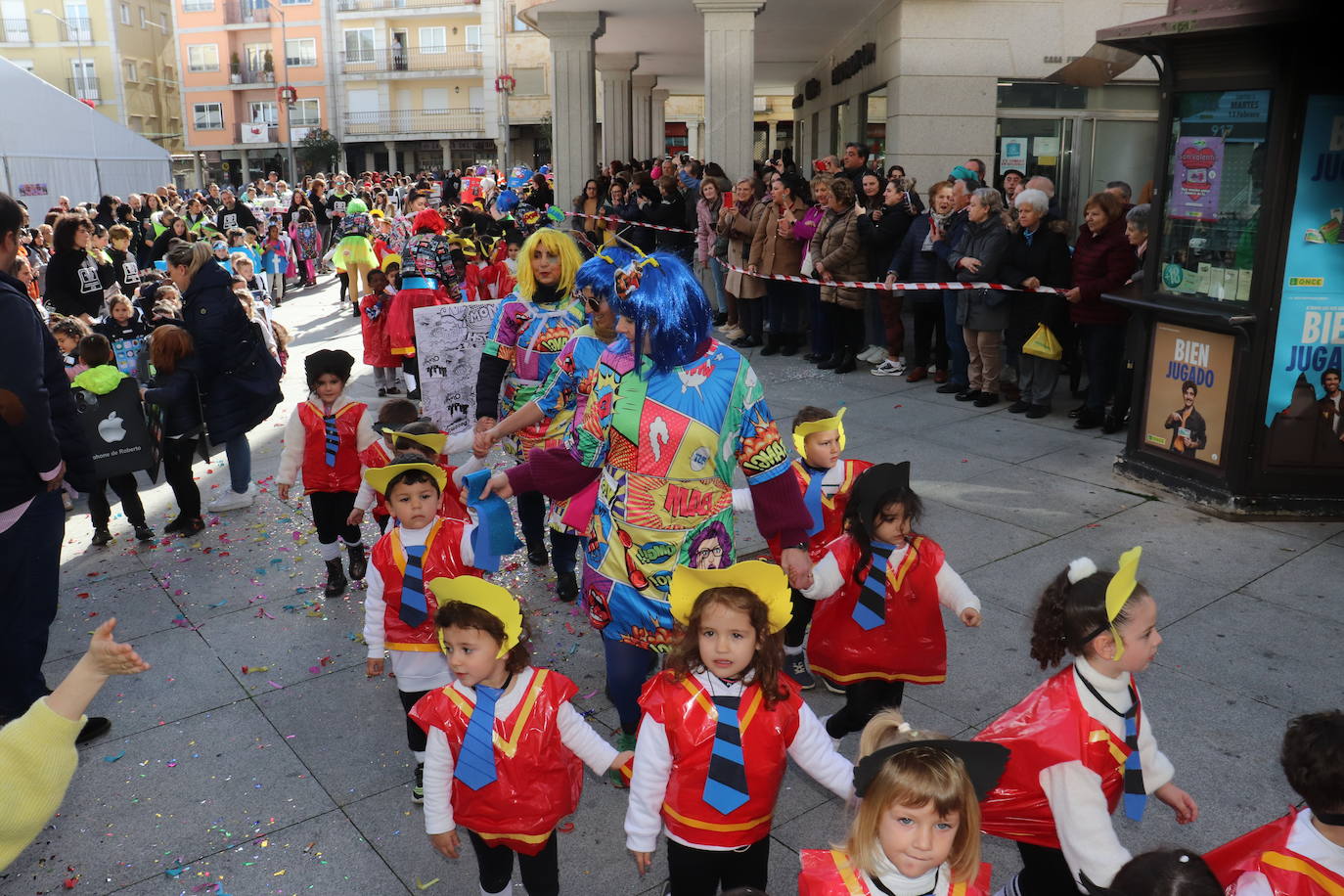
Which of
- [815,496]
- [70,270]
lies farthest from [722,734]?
[70,270]

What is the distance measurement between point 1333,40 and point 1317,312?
1585 mm

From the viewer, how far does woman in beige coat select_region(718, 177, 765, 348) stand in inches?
473

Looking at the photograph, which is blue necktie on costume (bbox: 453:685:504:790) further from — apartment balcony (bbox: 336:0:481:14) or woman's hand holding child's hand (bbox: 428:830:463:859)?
apartment balcony (bbox: 336:0:481:14)

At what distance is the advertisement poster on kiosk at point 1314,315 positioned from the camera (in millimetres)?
6320

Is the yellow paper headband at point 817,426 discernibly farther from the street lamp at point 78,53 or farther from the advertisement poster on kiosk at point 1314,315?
the street lamp at point 78,53

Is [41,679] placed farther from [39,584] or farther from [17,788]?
[17,788]

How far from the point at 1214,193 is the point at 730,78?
8.18 meters

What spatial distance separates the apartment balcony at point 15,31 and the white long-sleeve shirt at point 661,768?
63577mm

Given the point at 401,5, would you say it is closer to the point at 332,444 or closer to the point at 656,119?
the point at 656,119

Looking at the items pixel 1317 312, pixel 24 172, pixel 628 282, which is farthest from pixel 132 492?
pixel 24 172

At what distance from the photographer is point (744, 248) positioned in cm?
1239

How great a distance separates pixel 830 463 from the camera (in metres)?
4.48

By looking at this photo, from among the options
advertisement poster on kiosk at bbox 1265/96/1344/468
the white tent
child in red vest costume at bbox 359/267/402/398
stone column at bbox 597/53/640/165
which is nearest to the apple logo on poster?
child in red vest costume at bbox 359/267/402/398

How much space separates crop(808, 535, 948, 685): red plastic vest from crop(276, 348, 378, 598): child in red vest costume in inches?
120
